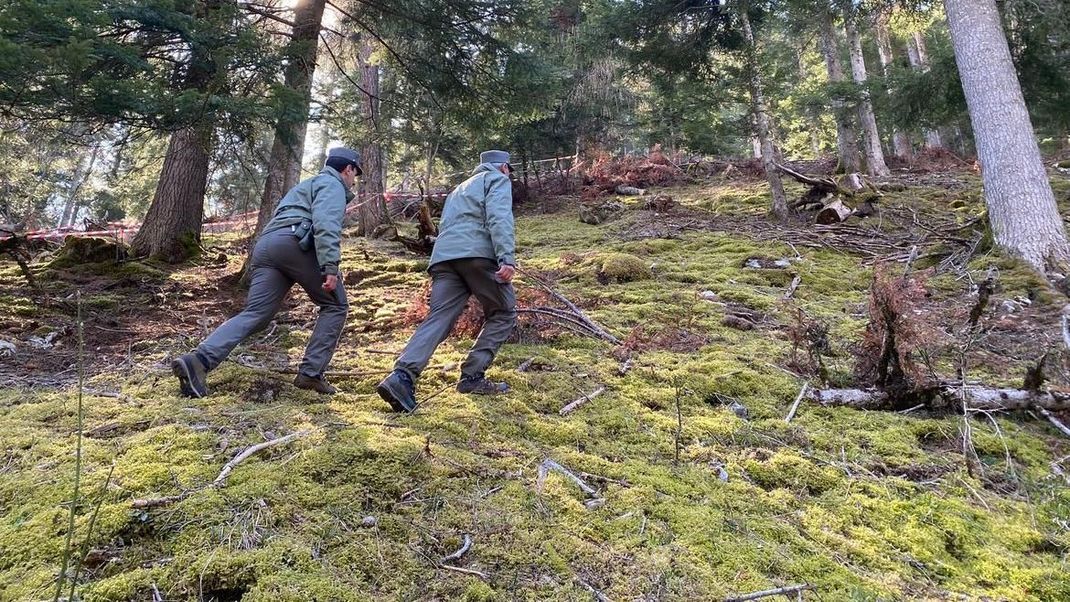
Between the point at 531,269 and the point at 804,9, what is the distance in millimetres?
7886

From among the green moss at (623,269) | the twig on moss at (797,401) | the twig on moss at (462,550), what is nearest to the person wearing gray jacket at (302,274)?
the twig on moss at (462,550)

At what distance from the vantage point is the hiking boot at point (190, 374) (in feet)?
12.0

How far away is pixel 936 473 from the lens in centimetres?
309

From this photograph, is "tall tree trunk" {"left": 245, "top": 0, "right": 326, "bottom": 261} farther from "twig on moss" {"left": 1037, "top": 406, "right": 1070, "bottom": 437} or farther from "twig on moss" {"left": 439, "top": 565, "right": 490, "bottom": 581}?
"twig on moss" {"left": 1037, "top": 406, "right": 1070, "bottom": 437}

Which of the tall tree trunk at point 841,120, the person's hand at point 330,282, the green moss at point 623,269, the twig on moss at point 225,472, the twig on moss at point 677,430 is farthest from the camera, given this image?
the tall tree trunk at point 841,120

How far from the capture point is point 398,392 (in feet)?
11.7

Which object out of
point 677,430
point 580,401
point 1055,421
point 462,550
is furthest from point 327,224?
point 1055,421

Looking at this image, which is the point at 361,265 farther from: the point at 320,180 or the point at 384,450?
the point at 384,450

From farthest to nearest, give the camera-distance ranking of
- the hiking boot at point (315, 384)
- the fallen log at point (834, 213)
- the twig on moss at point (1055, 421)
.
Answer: the fallen log at point (834, 213) < the hiking boot at point (315, 384) < the twig on moss at point (1055, 421)

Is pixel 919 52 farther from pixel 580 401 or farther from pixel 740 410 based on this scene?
pixel 580 401

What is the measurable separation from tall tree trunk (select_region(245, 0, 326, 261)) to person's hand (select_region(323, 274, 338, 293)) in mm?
3269

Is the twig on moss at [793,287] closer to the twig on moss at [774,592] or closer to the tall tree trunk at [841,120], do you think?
the twig on moss at [774,592]

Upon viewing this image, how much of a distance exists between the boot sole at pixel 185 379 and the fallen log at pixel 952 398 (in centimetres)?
422

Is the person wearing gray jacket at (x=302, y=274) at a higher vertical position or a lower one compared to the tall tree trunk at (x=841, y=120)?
lower
